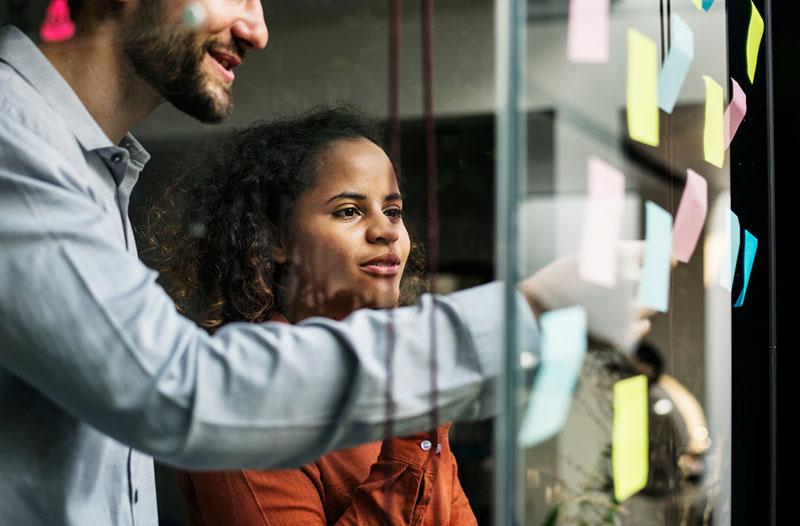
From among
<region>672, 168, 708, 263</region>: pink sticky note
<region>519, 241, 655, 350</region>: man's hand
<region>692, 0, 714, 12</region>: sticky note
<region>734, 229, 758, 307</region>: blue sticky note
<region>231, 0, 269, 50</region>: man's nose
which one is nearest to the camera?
<region>519, 241, 655, 350</region>: man's hand

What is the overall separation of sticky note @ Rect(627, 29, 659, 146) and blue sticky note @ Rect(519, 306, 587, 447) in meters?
0.29

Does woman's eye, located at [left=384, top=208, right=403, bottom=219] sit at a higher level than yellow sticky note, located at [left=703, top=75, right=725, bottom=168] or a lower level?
lower

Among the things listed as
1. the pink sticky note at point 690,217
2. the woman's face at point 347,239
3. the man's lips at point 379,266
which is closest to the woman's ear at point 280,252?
the woman's face at point 347,239

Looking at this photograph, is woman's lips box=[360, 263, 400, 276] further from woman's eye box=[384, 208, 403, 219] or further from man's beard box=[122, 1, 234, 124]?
man's beard box=[122, 1, 234, 124]

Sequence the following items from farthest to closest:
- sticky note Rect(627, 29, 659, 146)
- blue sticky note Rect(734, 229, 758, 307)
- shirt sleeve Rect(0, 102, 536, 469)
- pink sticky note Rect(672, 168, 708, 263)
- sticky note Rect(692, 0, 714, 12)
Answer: blue sticky note Rect(734, 229, 758, 307) → sticky note Rect(692, 0, 714, 12) → pink sticky note Rect(672, 168, 708, 263) → sticky note Rect(627, 29, 659, 146) → shirt sleeve Rect(0, 102, 536, 469)

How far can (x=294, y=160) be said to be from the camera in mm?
1234

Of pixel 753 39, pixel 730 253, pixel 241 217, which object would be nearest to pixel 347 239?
pixel 241 217

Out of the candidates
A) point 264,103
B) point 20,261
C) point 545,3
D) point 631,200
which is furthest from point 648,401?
point 20,261

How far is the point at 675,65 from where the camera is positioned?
1.35 metres

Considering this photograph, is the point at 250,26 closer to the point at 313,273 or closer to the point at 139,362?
the point at 313,273

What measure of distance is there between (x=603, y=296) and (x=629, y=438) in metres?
0.25

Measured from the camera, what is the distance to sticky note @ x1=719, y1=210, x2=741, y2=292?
A: 58.0 inches

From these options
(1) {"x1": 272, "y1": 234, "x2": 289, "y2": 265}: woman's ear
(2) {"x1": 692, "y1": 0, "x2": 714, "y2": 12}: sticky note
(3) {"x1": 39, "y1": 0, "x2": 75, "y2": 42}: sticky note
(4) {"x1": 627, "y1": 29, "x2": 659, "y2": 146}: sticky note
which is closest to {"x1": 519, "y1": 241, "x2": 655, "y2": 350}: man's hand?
(4) {"x1": 627, "y1": 29, "x2": 659, "y2": 146}: sticky note

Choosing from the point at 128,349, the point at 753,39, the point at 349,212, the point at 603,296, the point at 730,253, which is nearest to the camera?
the point at 128,349
